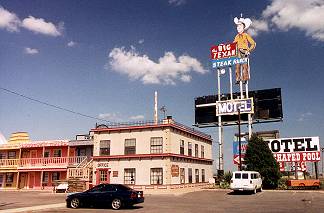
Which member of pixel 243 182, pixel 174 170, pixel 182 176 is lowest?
pixel 243 182

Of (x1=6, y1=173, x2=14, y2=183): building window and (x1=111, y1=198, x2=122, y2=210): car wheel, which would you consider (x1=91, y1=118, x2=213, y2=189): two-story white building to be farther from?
(x1=6, y1=173, x2=14, y2=183): building window

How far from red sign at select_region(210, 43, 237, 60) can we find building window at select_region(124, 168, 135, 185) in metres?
21.8

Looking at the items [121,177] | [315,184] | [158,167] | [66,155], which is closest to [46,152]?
[66,155]

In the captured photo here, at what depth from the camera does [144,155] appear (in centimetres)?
3625

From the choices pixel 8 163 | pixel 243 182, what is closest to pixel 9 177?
pixel 8 163

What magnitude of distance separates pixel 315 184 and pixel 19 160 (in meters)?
36.0

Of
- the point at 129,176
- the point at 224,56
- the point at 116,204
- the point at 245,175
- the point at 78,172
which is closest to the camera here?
the point at 116,204

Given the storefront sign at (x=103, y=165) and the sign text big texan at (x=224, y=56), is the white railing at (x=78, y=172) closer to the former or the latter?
the storefront sign at (x=103, y=165)

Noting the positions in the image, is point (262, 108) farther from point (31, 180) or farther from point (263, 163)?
point (31, 180)

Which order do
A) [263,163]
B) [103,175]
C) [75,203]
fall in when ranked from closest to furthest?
[75,203], [103,175], [263,163]

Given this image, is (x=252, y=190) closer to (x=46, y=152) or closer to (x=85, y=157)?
(x=85, y=157)

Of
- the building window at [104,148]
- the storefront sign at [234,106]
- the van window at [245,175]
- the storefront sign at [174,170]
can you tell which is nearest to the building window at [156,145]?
the storefront sign at [174,170]

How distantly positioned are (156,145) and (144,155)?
5.30 ft

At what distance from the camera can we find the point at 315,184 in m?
35.8
